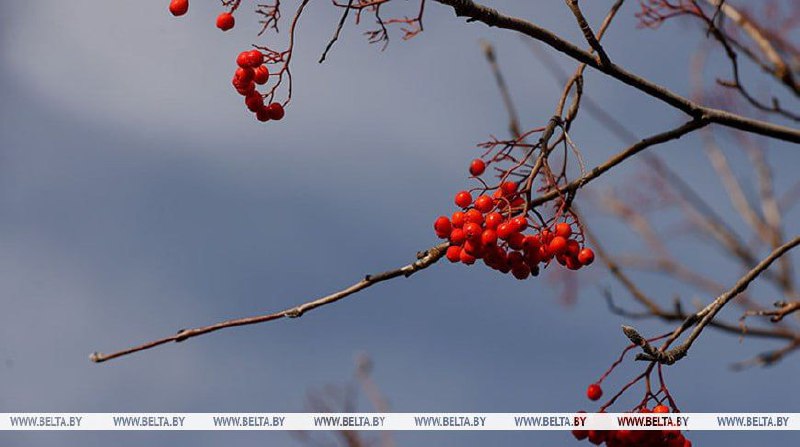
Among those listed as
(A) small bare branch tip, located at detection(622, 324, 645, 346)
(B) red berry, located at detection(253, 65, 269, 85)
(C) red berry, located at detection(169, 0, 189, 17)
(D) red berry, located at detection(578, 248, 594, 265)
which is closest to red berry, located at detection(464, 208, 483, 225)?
(D) red berry, located at detection(578, 248, 594, 265)

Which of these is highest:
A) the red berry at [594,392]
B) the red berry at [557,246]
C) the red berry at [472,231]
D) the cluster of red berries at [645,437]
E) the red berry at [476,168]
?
the red berry at [476,168]

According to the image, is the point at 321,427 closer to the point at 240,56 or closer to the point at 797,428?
the point at 240,56

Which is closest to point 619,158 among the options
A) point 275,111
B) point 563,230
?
point 563,230

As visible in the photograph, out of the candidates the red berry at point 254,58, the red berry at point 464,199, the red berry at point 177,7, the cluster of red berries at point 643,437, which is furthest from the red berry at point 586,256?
the red berry at point 177,7

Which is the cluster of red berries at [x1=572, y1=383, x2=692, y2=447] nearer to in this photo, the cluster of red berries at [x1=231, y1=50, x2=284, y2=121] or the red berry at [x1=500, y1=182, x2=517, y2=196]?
the red berry at [x1=500, y1=182, x2=517, y2=196]

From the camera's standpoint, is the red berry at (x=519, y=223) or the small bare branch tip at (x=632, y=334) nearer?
the small bare branch tip at (x=632, y=334)

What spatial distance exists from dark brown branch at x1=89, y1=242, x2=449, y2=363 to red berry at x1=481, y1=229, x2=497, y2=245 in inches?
6.9

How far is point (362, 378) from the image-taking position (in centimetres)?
732

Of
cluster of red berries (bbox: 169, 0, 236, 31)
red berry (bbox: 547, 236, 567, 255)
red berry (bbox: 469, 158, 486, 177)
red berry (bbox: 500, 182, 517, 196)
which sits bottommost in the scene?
red berry (bbox: 547, 236, 567, 255)

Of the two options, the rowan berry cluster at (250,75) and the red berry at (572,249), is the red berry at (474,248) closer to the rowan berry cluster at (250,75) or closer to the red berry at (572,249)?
the red berry at (572,249)

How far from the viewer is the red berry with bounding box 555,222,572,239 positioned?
256cm

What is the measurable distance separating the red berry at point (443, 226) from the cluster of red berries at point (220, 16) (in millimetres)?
973

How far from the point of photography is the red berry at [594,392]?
109 inches

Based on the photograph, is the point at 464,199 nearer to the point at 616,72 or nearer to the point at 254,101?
the point at 616,72
